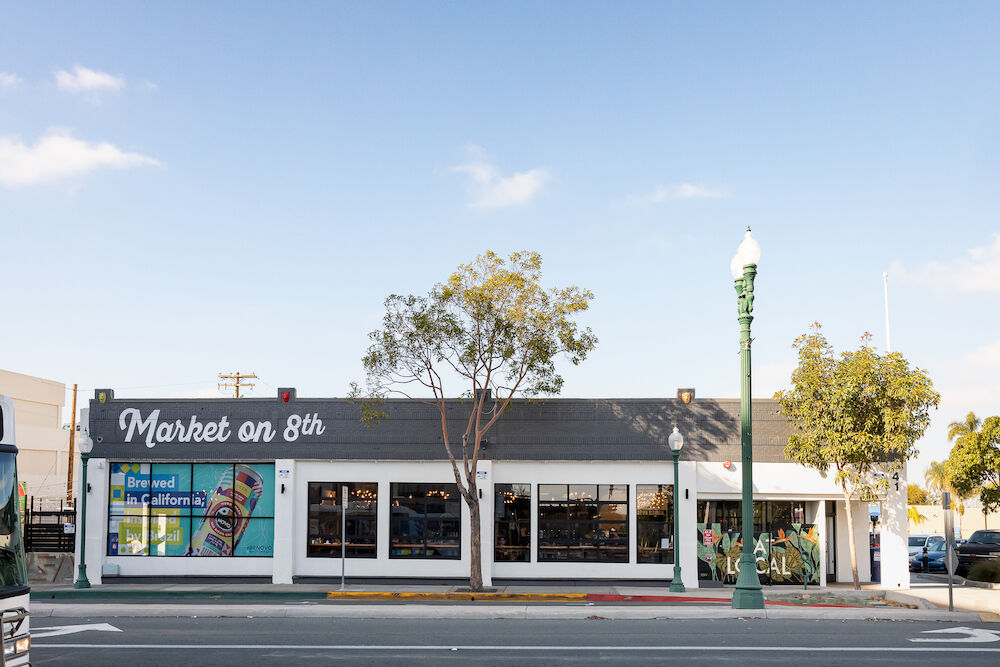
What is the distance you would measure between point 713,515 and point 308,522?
11108 mm

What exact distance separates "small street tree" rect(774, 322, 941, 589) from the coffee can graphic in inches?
579

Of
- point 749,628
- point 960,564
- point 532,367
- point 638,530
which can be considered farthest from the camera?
point 960,564

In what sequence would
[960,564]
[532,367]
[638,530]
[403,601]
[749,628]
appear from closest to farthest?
1. [749,628]
2. [403,601]
3. [532,367]
4. [638,530]
5. [960,564]

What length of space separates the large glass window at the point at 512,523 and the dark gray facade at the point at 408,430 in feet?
3.18

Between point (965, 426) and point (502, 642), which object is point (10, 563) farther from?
point (965, 426)

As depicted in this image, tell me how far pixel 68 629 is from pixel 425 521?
10.5 meters

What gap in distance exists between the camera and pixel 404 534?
81.4 ft

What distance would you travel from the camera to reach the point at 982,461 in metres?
32.2

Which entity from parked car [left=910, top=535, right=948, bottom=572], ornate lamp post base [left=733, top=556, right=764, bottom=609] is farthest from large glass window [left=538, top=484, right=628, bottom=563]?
parked car [left=910, top=535, right=948, bottom=572]

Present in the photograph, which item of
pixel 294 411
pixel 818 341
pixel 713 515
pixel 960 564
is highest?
pixel 818 341

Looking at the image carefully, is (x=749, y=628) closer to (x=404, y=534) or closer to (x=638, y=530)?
(x=638, y=530)

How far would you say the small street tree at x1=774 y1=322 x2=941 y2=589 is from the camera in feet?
71.9

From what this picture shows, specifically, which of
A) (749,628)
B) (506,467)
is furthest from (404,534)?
(749,628)

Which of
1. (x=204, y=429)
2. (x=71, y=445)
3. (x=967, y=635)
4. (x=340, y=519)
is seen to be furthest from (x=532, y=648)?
(x=71, y=445)
